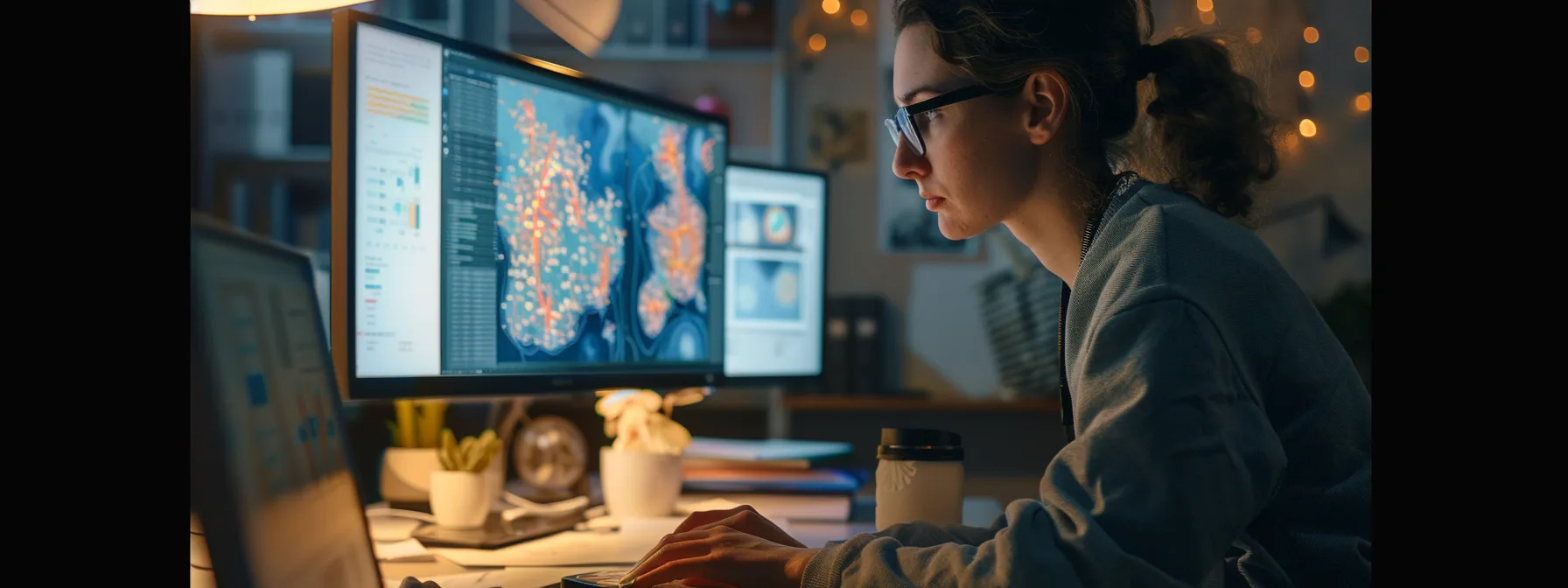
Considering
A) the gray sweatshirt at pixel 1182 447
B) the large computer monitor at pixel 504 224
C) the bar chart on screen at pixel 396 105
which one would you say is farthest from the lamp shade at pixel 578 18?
the gray sweatshirt at pixel 1182 447

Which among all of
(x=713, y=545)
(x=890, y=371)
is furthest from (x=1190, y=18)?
(x=713, y=545)

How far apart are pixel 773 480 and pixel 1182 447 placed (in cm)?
82

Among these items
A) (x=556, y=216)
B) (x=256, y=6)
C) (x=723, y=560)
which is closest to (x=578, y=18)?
(x=556, y=216)

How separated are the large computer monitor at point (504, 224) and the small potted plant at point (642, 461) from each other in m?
0.04

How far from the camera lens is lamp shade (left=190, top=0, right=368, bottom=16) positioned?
979 mm

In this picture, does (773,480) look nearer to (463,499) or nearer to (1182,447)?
(463,499)

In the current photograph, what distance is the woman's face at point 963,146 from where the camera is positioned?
100 centimetres

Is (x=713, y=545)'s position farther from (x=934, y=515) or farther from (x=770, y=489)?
(x=770, y=489)

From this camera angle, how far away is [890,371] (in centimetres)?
344

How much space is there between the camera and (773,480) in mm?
1434

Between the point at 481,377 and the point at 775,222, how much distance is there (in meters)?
0.68

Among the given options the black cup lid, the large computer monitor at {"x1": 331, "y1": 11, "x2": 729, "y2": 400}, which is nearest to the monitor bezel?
the large computer monitor at {"x1": 331, "y1": 11, "x2": 729, "y2": 400}

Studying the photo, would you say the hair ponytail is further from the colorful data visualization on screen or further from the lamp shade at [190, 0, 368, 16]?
the lamp shade at [190, 0, 368, 16]

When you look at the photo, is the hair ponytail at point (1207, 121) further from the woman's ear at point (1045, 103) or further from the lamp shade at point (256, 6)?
the lamp shade at point (256, 6)
